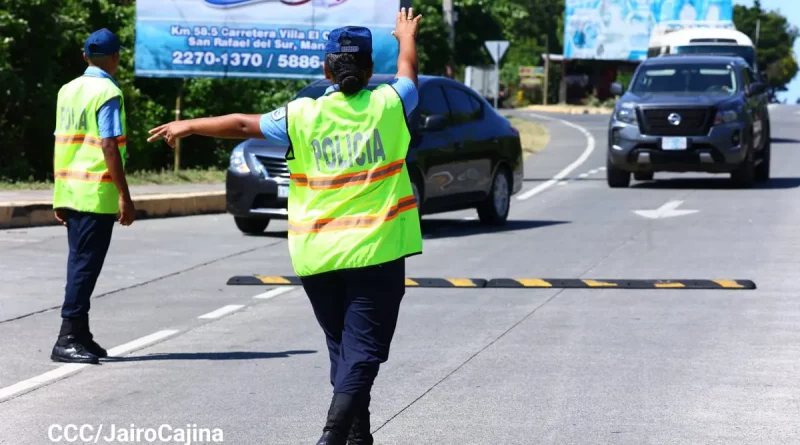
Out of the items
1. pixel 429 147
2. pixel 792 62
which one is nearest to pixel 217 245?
pixel 429 147

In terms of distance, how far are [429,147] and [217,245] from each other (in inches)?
92.8

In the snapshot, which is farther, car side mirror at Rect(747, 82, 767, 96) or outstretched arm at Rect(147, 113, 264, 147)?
car side mirror at Rect(747, 82, 767, 96)

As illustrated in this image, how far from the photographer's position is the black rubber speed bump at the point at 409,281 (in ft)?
38.9

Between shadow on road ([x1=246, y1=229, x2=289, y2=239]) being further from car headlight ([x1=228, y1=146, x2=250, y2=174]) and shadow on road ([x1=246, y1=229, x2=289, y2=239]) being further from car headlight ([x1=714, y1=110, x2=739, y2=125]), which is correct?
car headlight ([x1=714, y1=110, x2=739, y2=125])

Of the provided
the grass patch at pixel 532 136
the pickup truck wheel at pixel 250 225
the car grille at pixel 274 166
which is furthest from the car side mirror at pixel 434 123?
the grass patch at pixel 532 136

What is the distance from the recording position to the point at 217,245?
1509 cm

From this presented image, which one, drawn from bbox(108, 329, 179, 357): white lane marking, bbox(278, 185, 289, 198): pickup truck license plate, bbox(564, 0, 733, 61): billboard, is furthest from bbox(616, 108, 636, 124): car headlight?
bbox(564, 0, 733, 61): billboard

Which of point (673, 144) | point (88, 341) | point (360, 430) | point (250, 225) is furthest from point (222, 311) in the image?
point (673, 144)

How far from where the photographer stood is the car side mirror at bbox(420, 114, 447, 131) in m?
15.4

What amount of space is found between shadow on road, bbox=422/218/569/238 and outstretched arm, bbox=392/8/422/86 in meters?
10.2

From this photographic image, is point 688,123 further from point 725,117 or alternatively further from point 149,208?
point 149,208

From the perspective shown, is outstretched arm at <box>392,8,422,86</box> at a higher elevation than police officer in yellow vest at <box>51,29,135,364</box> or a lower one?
higher

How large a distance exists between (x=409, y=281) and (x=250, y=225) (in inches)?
174

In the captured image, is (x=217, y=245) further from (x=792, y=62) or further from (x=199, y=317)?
(x=792, y=62)
